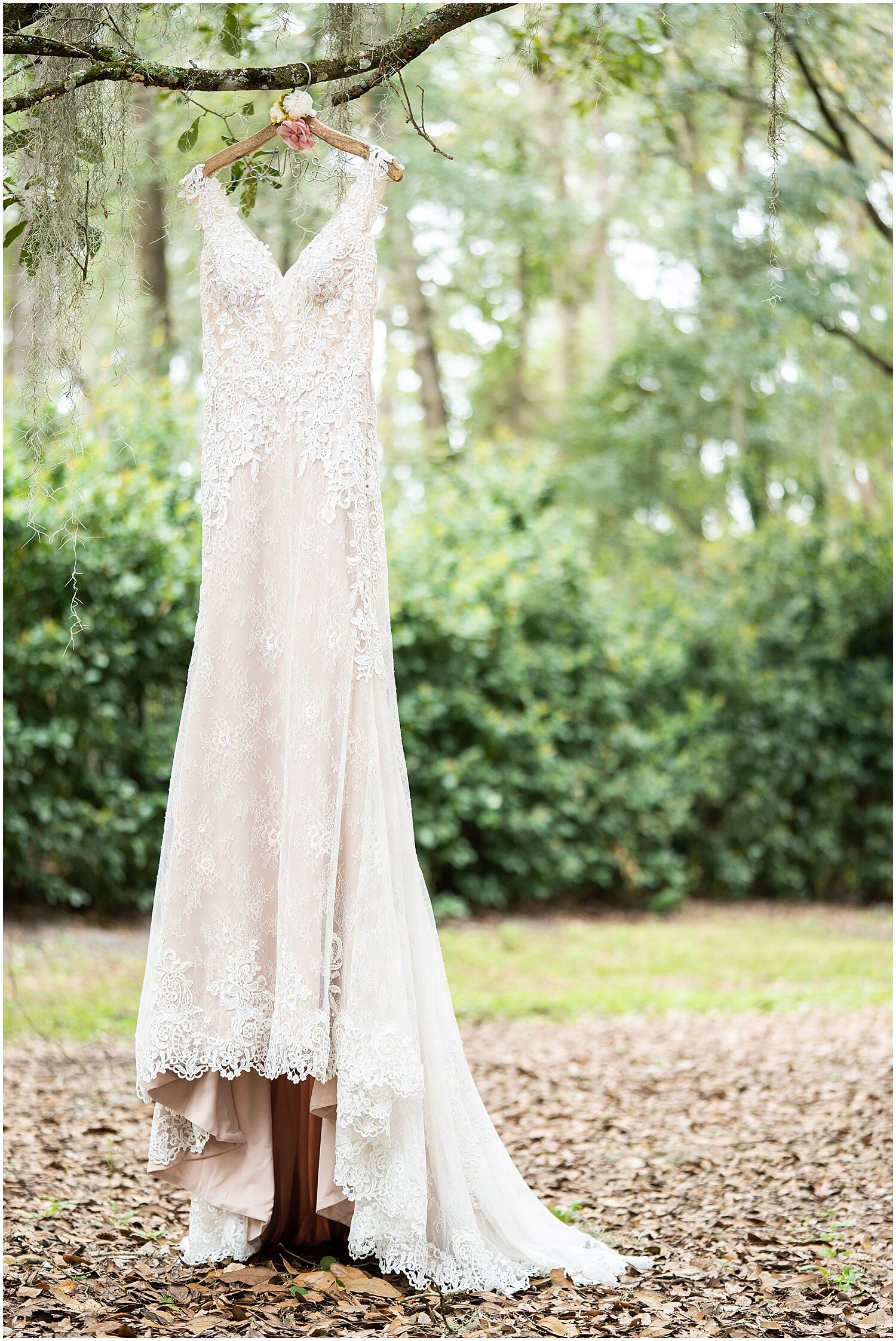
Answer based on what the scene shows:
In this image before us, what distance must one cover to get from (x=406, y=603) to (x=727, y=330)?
4.89 meters

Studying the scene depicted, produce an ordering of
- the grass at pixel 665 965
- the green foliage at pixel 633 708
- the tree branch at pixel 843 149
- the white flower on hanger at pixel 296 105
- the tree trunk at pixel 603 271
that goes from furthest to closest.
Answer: the tree trunk at pixel 603 271, the green foliage at pixel 633 708, the grass at pixel 665 965, the tree branch at pixel 843 149, the white flower on hanger at pixel 296 105

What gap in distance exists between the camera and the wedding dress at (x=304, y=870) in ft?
7.44

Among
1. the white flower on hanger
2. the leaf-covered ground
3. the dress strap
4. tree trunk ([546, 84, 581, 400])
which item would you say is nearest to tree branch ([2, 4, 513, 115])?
the white flower on hanger

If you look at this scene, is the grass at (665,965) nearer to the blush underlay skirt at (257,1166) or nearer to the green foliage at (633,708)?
the green foliage at (633,708)

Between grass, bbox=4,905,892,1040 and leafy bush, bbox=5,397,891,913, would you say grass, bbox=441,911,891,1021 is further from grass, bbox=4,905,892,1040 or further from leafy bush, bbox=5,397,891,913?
leafy bush, bbox=5,397,891,913

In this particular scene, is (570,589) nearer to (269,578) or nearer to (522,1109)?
(522,1109)

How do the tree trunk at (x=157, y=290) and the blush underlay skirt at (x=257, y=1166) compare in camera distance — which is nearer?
the blush underlay skirt at (x=257, y=1166)

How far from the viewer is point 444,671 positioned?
8125 millimetres

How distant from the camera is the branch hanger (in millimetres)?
2465

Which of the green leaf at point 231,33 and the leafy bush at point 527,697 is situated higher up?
the green leaf at point 231,33

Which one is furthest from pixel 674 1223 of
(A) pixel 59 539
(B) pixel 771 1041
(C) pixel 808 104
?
(C) pixel 808 104

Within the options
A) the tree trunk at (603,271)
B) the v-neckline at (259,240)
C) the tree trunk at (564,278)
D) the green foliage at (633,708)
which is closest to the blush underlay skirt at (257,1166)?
the v-neckline at (259,240)

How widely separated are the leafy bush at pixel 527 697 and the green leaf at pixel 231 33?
3.16 m

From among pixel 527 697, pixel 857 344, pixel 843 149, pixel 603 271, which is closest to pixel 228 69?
pixel 843 149
